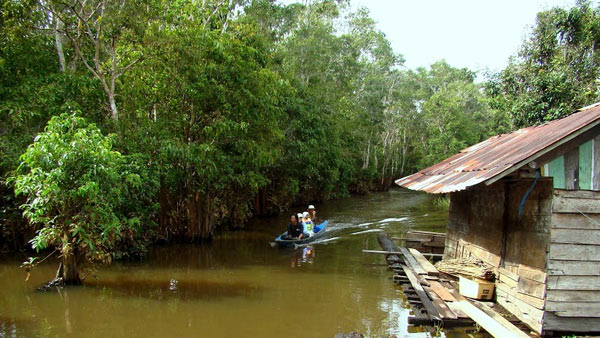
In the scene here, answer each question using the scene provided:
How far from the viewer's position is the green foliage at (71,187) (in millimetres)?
8266

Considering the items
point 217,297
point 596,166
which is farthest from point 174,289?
point 596,166

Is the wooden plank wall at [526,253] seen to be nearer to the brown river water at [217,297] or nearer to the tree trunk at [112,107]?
the brown river water at [217,297]

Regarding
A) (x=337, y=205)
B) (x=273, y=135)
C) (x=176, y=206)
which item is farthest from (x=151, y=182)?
(x=337, y=205)

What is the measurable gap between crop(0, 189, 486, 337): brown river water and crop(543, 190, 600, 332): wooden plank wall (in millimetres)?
1628

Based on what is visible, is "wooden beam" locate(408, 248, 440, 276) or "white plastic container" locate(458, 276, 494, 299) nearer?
"white plastic container" locate(458, 276, 494, 299)

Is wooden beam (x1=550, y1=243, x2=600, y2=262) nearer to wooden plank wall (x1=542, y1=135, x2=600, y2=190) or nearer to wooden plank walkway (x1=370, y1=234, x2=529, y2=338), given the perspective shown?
wooden plank wall (x1=542, y1=135, x2=600, y2=190)

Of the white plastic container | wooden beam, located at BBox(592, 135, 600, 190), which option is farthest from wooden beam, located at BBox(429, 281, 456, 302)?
wooden beam, located at BBox(592, 135, 600, 190)

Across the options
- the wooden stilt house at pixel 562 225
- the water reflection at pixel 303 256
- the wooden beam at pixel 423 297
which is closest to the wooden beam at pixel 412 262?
the wooden beam at pixel 423 297

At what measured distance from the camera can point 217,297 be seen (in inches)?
378

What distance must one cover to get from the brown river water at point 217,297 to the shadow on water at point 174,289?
22 mm

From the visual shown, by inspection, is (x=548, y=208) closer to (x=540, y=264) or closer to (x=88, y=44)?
(x=540, y=264)

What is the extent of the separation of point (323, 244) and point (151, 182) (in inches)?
282

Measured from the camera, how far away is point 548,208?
6.51 meters

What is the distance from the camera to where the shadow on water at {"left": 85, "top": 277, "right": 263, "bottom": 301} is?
9680 mm
